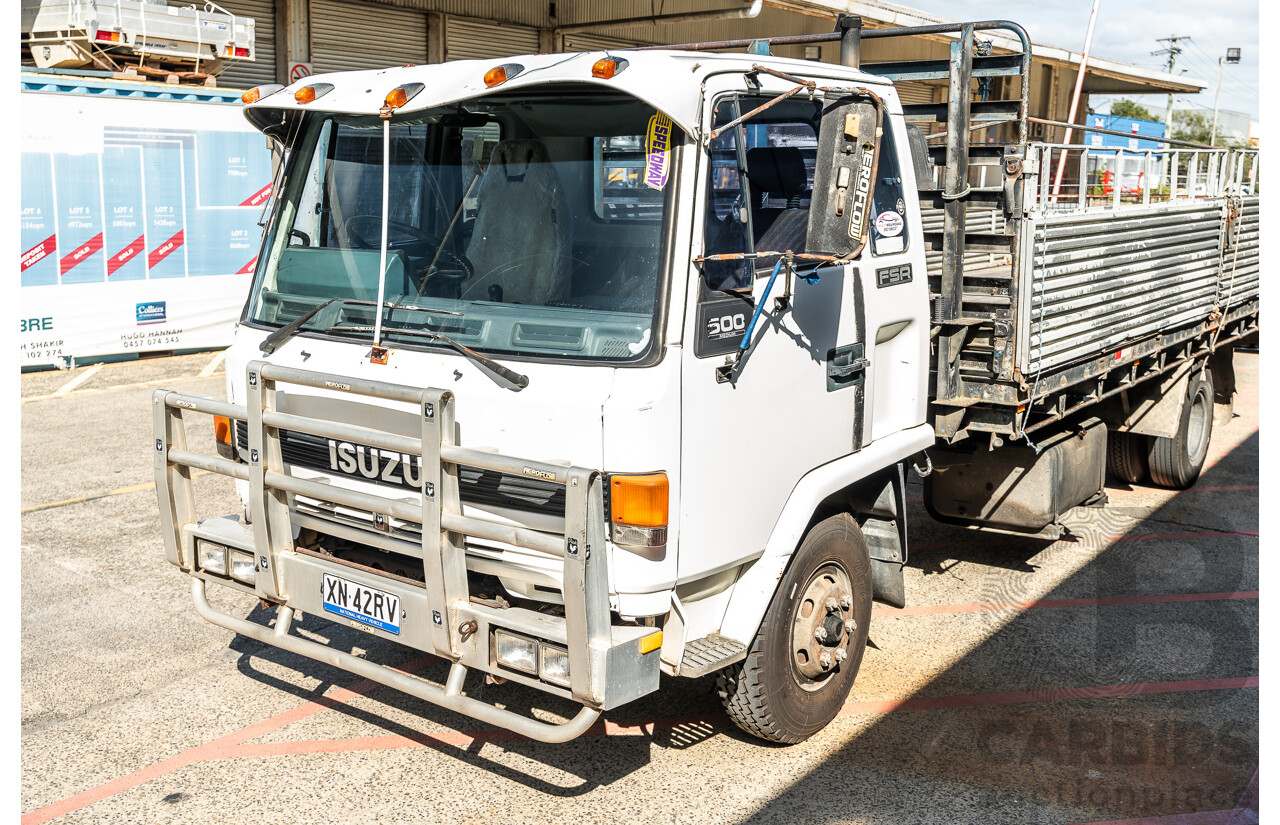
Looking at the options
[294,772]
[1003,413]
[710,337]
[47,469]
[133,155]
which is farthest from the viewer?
[133,155]

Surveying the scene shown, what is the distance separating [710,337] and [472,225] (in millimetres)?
986

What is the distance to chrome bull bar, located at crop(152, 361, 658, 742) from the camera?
3.45 metres

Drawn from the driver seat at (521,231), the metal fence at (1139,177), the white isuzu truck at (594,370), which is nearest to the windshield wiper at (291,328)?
the white isuzu truck at (594,370)

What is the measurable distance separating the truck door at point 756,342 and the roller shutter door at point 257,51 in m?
13.8

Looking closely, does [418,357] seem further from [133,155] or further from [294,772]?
[133,155]

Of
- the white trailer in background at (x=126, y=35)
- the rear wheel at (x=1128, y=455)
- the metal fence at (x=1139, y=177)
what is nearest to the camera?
the metal fence at (x=1139, y=177)

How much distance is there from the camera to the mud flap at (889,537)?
16.3ft

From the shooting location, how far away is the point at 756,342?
3.97m

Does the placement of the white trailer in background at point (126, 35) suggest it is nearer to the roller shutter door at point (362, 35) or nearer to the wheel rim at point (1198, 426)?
the roller shutter door at point (362, 35)

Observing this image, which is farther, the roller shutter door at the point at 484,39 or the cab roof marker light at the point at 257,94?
the roller shutter door at the point at 484,39

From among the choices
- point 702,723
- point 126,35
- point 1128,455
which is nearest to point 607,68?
point 702,723

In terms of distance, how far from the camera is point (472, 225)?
4074mm

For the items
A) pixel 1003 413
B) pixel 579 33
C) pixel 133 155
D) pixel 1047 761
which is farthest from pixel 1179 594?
pixel 579 33

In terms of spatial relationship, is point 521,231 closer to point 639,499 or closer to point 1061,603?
point 639,499
